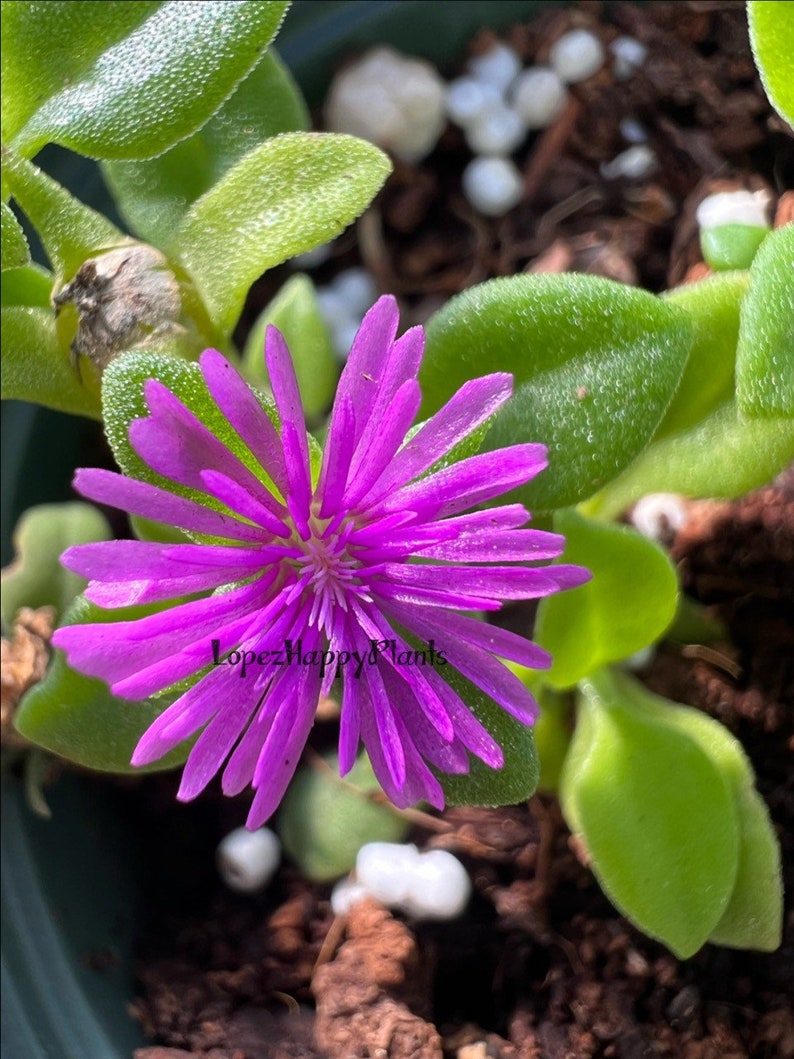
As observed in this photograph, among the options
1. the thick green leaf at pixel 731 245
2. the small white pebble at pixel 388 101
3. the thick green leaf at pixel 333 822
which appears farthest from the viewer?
the small white pebble at pixel 388 101

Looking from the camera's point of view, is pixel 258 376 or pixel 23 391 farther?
pixel 258 376

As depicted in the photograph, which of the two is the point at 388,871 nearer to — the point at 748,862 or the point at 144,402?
the point at 748,862

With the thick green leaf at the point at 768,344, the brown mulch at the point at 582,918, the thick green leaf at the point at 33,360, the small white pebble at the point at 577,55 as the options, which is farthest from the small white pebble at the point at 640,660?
the small white pebble at the point at 577,55

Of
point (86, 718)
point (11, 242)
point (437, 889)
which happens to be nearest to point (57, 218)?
point (11, 242)

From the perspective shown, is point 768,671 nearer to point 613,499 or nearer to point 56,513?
point 613,499

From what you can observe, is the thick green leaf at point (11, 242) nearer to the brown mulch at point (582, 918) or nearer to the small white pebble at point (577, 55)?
the brown mulch at point (582, 918)

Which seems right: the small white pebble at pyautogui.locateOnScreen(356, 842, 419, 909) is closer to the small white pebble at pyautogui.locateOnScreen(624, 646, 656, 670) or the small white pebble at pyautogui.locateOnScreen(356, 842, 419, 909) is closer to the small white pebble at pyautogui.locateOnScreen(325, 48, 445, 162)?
the small white pebble at pyautogui.locateOnScreen(624, 646, 656, 670)

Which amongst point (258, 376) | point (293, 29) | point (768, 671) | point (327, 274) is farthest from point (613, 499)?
point (293, 29)
